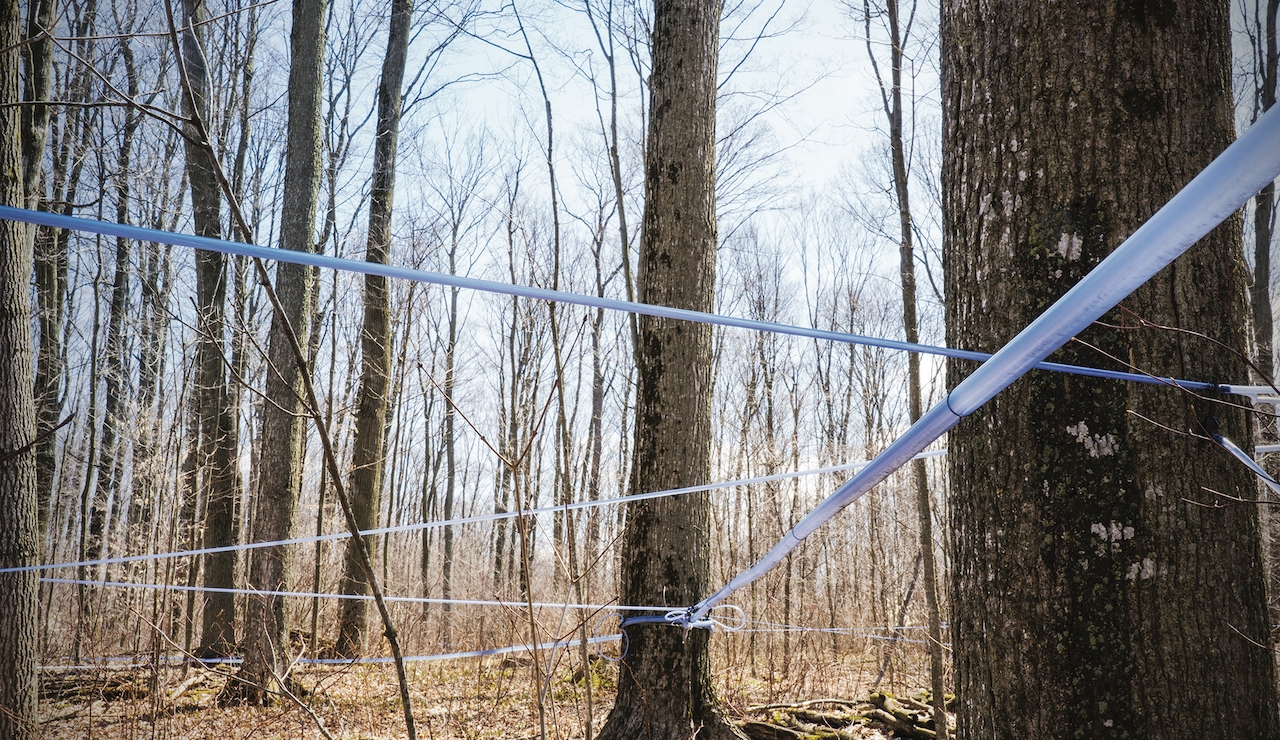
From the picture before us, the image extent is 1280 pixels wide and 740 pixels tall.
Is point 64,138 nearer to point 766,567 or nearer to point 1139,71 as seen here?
point 766,567

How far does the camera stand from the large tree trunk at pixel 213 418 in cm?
773

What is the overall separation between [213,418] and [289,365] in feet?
10.8

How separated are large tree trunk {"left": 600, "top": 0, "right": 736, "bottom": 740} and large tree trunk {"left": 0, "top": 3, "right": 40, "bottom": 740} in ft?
9.56

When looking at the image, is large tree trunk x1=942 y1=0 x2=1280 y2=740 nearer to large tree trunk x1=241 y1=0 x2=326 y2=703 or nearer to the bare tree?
the bare tree

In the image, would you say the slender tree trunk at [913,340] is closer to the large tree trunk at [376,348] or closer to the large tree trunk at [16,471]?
the large tree trunk at [16,471]

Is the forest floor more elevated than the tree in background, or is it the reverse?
the tree in background

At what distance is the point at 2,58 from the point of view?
3.00 m

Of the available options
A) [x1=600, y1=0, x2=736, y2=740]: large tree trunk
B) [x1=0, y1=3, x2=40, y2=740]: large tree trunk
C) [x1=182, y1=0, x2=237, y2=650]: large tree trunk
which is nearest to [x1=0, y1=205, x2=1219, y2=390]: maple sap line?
[x1=600, y1=0, x2=736, y2=740]: large tree trunk

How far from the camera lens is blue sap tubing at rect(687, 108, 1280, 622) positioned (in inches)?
27.8

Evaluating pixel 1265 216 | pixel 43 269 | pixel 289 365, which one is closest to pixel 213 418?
pixel 289 365

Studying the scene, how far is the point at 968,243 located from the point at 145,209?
15490mm

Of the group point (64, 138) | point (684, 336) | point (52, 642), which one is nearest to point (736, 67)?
point (684, 336)

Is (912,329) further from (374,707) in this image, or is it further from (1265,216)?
(1265,216)

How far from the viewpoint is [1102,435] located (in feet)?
4.16
